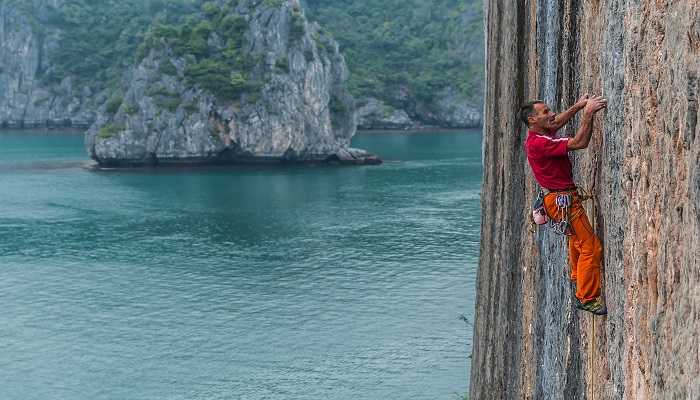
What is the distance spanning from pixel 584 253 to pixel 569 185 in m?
0.68

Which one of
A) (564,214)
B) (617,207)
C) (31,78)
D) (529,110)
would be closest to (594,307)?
(564,214)

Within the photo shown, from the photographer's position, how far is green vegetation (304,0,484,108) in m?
141

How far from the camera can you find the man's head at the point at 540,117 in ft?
23.4

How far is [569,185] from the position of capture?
706 cm

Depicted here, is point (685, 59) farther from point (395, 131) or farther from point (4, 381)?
point (395, 131)

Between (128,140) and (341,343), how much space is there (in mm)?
58325

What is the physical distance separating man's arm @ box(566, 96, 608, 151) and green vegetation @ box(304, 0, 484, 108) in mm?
130073

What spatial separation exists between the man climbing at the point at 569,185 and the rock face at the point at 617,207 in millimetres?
100

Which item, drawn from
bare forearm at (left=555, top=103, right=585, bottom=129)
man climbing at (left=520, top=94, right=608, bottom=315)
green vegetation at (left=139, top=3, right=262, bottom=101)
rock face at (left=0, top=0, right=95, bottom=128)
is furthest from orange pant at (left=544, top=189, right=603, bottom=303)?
rock face at (left=0, top=0, right=95, bottom=128)

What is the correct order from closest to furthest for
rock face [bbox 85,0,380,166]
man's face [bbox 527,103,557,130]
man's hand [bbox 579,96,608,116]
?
1. man's hand [bbox 579,96,608,116]
2. man's face [bbox 527,103,557,130]
3. rock face [bbox 85,0,380,166]

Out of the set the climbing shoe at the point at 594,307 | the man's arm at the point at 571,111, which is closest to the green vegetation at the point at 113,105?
the man's arm at the point at 571,111

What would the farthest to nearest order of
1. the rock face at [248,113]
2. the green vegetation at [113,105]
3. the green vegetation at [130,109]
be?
the green vegetation at [113,105], the green vegetation at [130,109], the rock face at [248,113]

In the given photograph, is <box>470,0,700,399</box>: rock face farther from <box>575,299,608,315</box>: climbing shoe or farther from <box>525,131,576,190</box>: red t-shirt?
<box>525,131,576,190</box>: red t-shirt

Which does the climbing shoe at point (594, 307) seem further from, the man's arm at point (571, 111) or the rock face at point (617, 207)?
the man's arm at point (571, 111)
